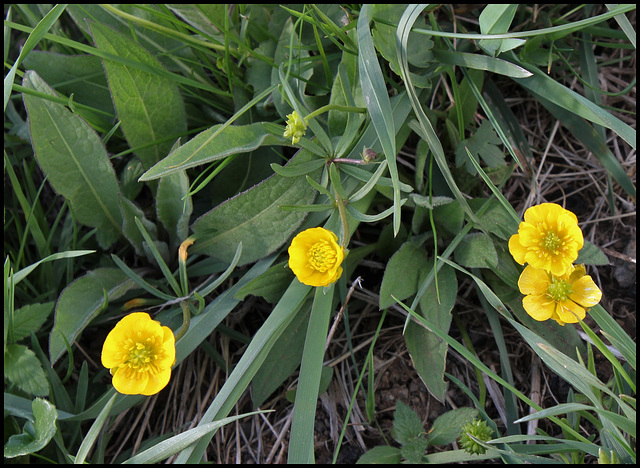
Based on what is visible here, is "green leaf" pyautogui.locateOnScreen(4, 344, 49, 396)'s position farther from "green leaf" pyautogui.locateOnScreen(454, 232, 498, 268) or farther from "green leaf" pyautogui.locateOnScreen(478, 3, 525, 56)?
"green leaf" pyautogui.locateOnScreen(478, 3, 525, 56)

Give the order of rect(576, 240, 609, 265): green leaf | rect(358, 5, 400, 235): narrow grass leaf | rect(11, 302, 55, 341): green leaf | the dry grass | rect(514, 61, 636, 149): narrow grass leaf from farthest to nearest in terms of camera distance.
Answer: the dry grass < rect(11, 302, 55, 341): green leaf < rect(576, 240, 609, 265): green leaf < rect(514, 61, 636, 149): narrow grass leaf < rect(358, 5, 400, 235): narrow grass leaf

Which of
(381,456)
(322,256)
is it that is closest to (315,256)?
(322,256)

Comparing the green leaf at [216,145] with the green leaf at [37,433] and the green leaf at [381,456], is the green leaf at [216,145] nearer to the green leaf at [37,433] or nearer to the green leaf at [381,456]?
the green leaf at [37,433]

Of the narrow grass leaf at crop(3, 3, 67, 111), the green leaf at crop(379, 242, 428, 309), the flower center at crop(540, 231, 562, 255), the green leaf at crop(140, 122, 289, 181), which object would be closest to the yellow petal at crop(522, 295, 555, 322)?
the flower center at crop(540, 231, 562, 255)

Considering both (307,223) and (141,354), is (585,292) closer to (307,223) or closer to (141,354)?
(307,223)

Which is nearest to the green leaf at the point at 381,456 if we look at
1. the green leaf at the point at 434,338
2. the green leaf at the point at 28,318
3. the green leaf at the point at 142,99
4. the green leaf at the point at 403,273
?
the green leaf at the point at 434,338

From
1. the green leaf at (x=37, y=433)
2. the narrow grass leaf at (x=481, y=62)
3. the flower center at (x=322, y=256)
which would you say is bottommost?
the green leaf at (x=37, y=433)
